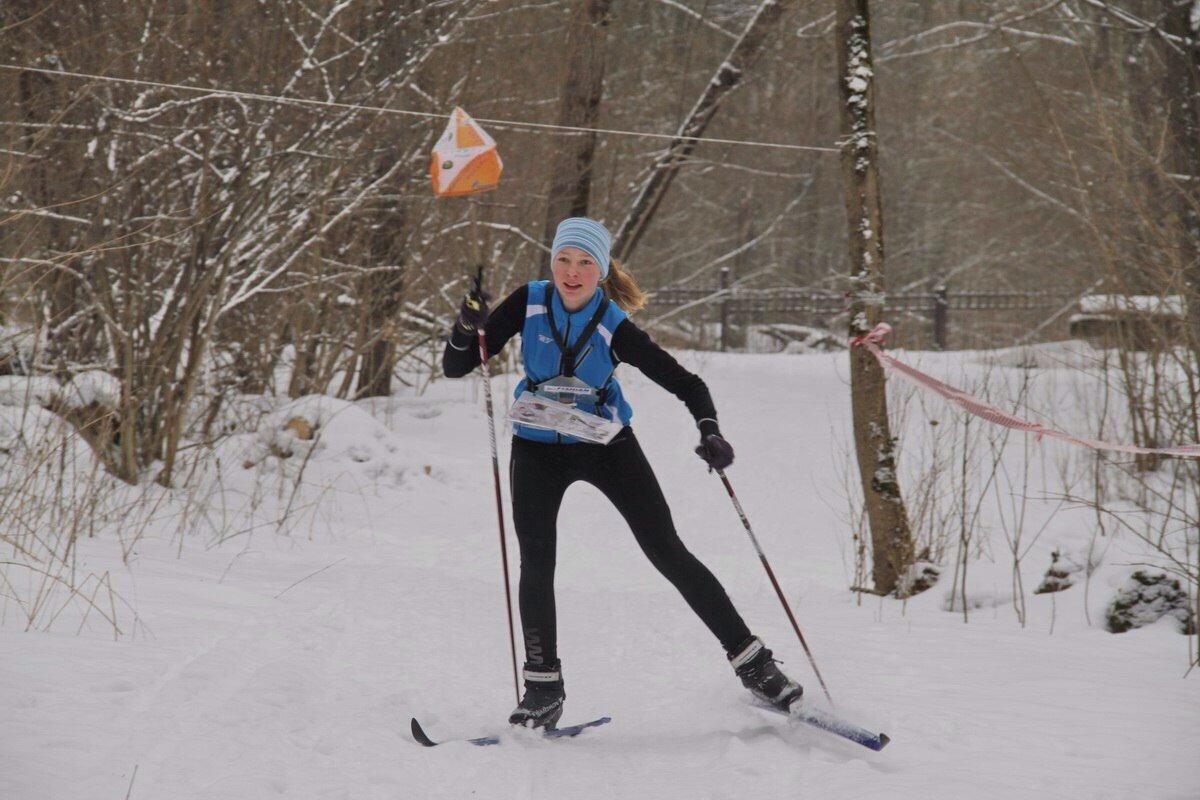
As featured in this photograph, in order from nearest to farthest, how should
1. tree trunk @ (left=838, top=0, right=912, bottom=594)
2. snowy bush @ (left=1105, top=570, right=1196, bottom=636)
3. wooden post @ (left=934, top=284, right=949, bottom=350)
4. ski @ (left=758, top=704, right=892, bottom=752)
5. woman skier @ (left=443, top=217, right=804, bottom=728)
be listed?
ski @ (left=758, top=704, right=892, bottom=752)
woman skier @ (left=443, top=217, right=804, bottom=728)
snowy bush @ (left=1105, top=570, right=1196, bottom=636)
tree trunk @ (left=838, top=0, right=912, bottom=594)
wooden post @ (left=934, top=284, right=949, bottom=350)

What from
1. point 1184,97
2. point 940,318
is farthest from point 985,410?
point 940,318

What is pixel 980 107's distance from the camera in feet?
76.9

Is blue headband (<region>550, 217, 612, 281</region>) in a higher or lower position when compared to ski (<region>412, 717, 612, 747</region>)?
higher

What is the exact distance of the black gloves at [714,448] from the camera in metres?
3.32

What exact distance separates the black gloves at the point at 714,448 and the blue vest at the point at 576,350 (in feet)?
0.83

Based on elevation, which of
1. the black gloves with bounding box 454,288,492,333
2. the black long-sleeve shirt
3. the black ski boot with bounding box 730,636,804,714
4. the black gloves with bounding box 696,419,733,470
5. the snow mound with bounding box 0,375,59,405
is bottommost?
the black ski boot with bounding box 730,636,804,714

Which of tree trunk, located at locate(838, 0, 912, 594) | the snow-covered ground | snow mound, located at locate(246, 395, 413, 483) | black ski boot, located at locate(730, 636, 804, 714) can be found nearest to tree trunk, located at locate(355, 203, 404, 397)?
snow mound, located at locate(246, 395, 413, 483)

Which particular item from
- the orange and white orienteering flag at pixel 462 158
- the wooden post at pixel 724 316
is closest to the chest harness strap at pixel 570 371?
the orange and white orienteering flag at pixel 462 158

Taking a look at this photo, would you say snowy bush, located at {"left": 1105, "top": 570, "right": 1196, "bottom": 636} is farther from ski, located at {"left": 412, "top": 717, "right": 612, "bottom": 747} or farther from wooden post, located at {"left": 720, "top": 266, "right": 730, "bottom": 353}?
wooden post, located at {"left": 720, "top": 266, "right": 730, "bottom": 353}

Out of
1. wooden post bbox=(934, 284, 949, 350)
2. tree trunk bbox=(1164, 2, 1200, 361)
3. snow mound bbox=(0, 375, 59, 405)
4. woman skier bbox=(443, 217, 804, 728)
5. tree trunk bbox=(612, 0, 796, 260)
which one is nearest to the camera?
woman skier bbox=(443, 217, 804, 728)

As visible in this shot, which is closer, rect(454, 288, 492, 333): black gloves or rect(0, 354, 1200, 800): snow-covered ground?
rect(0, 354, 1200, 800): snow-covered ground

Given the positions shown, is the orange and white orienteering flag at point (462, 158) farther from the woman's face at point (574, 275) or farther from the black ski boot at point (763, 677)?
the black ski boot at point (763, 677)

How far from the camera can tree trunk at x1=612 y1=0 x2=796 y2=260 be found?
1099cm

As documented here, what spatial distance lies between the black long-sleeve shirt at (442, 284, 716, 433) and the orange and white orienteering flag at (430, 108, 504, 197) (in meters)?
4.82
